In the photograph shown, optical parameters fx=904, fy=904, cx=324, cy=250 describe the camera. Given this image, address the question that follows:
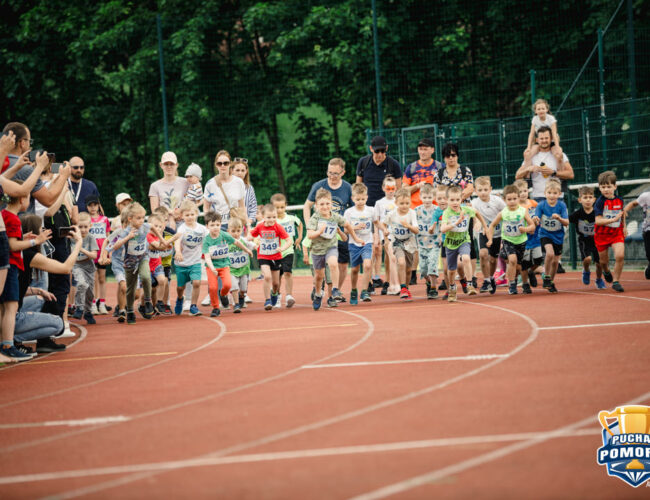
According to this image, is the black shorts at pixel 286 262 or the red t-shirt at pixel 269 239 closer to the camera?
the red t-shirt at pixel 269 239

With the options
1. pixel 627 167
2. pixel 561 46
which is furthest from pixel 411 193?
pixel 561 46

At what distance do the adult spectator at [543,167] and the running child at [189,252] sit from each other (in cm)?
528

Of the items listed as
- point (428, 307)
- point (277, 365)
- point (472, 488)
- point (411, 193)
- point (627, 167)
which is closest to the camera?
point (472, 488)

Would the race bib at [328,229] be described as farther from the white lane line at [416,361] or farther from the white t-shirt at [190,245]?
the white lane line at [416,361]

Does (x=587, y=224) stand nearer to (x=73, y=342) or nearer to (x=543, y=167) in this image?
(x=543, y=167)

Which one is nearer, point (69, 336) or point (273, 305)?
point (69, 336)

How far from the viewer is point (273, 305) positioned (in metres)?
14.0

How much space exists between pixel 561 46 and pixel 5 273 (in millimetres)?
19802

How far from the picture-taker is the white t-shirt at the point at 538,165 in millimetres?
14789

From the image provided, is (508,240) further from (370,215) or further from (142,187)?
(142,187)

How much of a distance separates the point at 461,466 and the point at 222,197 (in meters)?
10.2

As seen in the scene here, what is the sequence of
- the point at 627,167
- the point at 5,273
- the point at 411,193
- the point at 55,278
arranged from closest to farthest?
the point at 5,273, the point at 55,278, the point at 411,193, the point at 627,167

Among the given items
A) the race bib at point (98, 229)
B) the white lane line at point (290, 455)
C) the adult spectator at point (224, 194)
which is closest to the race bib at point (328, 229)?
the adult spectator at point (224, 194)

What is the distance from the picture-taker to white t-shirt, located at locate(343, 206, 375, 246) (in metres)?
14.0
